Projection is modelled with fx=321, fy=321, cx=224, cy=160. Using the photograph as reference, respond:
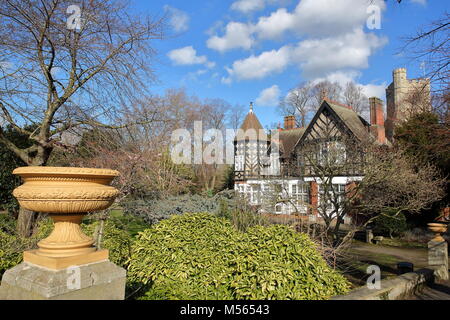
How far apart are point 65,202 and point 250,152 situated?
2255 cm

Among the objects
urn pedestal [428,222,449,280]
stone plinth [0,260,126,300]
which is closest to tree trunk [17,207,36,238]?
stone plinth [0,260,126,300]

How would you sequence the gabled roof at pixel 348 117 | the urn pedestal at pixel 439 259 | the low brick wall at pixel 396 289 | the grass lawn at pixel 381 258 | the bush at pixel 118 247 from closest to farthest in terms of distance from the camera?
the low brick wall at pixel 396 289
the bush at pixel 118 247
the urn pedestal at pixel 439 259
the grass lawn at pixel 381 258
the gabled roof at pixel 348 117

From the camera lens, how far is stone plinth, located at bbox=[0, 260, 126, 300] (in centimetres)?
232

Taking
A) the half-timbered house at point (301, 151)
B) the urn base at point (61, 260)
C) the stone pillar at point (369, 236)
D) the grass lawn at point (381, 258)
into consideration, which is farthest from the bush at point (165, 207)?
the stone pillar at point (369, 236)

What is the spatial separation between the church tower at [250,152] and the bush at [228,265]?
18.2m

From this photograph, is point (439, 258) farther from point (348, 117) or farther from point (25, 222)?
point (348, 117)

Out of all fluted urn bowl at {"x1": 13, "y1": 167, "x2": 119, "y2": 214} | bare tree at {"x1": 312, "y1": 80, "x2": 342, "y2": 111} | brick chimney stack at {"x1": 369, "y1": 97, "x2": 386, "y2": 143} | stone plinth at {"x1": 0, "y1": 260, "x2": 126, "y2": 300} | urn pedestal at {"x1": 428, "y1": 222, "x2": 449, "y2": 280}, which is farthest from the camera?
bare tree at {"x1": 312, "y1": 80, "x2": 342, "y2": 111}

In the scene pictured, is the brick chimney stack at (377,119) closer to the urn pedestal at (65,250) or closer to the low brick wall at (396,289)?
the low brick wall at (396,289)

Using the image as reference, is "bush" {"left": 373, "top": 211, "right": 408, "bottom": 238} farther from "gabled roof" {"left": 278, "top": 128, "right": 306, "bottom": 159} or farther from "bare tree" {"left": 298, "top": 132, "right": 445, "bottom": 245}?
"gabled roof" {"left": 278, "top": 128, "right": 306, "bottom": 159}

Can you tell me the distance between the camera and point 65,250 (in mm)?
2561

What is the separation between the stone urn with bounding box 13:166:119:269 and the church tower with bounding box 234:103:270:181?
20556mm

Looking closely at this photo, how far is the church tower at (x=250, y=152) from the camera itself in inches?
933

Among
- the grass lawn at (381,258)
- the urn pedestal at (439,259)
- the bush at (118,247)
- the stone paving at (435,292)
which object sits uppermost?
the bush at (118,247)
